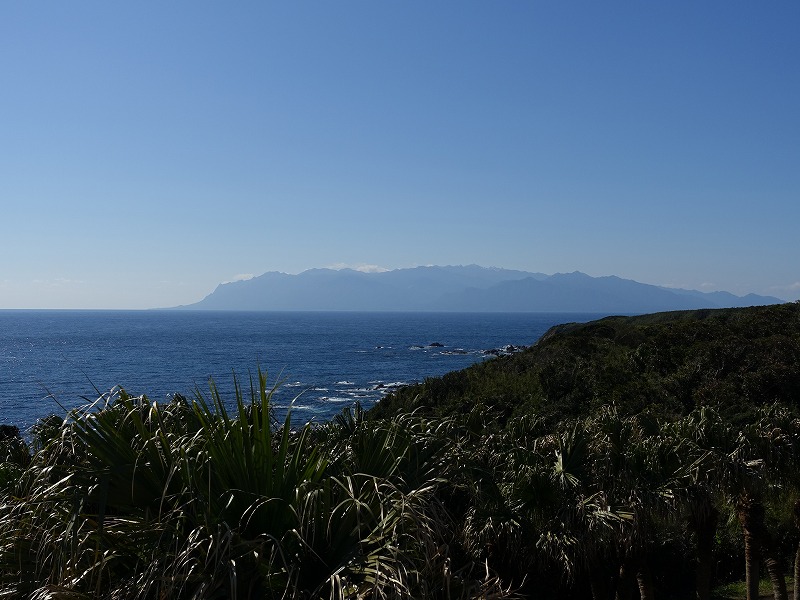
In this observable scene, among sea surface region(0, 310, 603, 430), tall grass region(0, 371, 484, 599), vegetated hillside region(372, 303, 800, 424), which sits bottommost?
sea surface region(0, 310, 603, 430)

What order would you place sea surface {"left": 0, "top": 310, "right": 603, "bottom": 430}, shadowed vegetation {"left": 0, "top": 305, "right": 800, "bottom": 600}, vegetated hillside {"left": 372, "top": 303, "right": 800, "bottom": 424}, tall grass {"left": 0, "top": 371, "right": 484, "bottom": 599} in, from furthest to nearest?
sea surface {"left": 0, "top": 310, "right": 603, "bottom": 430}
vegetated hillside {"left": 372, "top": 303, "right": 800, "bottom": 424}
shadowed vegetation {"left": 0, "top": 305, "right": 800, "bottom": 600}
tall grass {"left": 0, "top": 371, "right": 484, "bottom": 599}

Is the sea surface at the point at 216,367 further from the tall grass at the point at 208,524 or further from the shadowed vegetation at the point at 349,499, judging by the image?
the tall grass at the point at 208,524

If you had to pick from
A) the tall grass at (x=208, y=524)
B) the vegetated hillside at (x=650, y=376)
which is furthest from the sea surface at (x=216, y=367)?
the tall grass at (x=208, y=524)

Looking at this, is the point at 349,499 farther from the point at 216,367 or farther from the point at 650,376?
the point at 216,367

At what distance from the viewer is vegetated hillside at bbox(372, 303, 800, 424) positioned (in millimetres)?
29031

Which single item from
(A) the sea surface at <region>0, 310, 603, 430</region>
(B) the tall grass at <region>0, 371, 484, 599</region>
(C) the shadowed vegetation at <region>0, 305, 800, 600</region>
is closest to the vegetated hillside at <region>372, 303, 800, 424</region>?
(A) the sea surface at <region>0, 310, 603, 430</region>

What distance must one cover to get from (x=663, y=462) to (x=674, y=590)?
939 cm

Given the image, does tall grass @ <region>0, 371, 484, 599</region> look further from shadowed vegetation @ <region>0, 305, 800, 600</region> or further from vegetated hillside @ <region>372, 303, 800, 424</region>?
vegetated hillside @ <region>372, 303, 800, 424</region>

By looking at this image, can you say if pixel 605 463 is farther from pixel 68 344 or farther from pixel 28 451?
pixel 68 344

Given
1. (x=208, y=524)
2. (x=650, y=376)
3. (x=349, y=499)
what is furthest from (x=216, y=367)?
(x=349, y=499)

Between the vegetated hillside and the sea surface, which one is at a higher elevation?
the vegetated hillside

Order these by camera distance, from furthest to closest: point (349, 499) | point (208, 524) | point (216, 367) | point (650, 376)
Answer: point (216, 367), point (650, 376), point (349, 499), point (208, 524)

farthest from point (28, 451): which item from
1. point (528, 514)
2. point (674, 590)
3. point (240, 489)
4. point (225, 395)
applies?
point (225, 395)

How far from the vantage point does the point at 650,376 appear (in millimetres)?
35156
